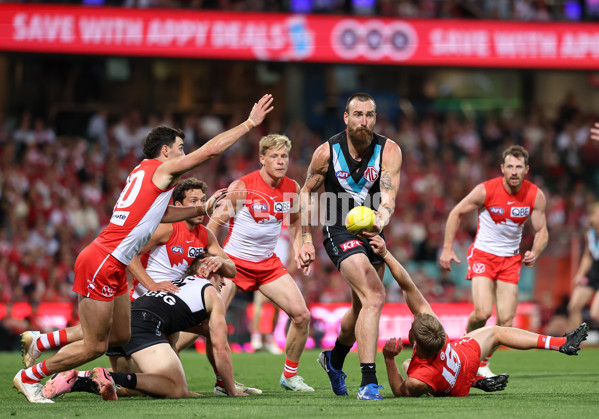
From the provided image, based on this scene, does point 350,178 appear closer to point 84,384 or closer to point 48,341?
point 84,384

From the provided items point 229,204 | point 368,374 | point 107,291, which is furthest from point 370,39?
point 107,291

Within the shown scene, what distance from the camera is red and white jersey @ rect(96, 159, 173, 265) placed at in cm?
769

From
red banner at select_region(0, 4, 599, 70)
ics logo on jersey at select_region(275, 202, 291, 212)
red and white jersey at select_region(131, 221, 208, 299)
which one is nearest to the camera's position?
red and white jersey at select_region(131, 221, 208, 299)

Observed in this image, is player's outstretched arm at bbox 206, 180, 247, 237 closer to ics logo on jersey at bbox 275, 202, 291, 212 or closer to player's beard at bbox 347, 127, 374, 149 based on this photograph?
ics logo on jersey at bbox 275, 202, 291, 212

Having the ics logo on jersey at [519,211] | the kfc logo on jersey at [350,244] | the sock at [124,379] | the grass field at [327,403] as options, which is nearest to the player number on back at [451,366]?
the grass field at [327,403]

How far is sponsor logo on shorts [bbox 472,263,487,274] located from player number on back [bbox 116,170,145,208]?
5.03 metres

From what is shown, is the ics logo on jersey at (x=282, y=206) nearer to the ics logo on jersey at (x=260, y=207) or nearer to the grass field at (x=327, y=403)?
the ics logo on jersey at (x=260, y=207)

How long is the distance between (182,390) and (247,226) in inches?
105

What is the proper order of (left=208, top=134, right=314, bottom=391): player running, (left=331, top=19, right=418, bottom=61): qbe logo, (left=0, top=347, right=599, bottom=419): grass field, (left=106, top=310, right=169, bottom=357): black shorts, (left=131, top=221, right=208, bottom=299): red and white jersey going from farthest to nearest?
(left=331, top=19, right=418, bottom=61): qbe logo < (left=208, top=134, right=314, bottom=391): player running < (left=131, top=221, right=208, bottom=299): red and white jersey < (left=106, top=310, right=169, bottom=357): black shorts < (left=0, top=347, right=599, bottom=419): grass field

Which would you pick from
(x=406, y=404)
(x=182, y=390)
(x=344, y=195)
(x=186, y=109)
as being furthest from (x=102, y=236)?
(x=186, y=109)

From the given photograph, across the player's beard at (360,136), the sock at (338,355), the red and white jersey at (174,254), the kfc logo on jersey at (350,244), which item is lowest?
the sock at (338,355)

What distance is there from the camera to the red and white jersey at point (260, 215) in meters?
10.3

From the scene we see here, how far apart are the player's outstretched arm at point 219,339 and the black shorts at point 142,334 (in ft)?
1.50

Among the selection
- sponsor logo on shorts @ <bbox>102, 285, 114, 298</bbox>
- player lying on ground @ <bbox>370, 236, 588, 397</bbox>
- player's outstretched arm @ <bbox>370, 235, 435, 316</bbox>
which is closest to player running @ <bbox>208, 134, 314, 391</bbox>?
player's outstretched arm @ <bbox>370, 235, 435, 316</bbox>
